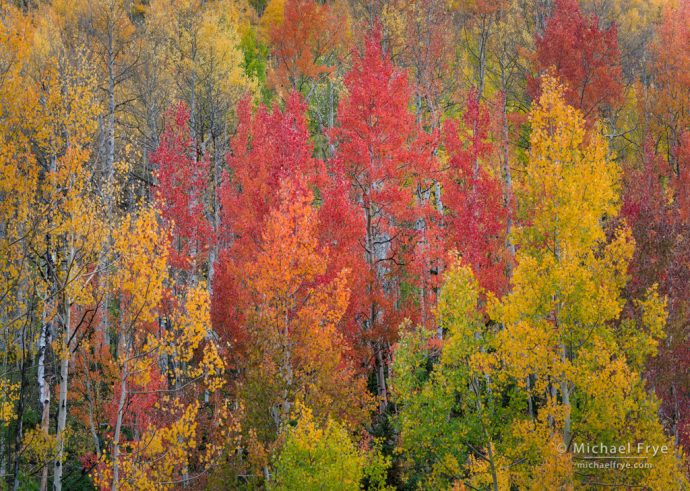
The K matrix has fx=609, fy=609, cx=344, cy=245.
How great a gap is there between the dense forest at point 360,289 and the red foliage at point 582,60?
73mm

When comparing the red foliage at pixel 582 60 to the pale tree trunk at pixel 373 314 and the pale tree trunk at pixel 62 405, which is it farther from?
the pale tree trunk at pixel 62 405

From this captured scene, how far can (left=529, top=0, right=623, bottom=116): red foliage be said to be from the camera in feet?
65.7

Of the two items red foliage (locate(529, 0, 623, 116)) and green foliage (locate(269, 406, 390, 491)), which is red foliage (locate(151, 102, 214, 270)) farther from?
red foliage (locate(529, 0, 623, 116))

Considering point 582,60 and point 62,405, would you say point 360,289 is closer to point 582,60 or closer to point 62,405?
point 62,405

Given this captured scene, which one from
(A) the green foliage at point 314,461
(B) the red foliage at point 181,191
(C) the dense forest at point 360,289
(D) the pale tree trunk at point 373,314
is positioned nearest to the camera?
(C) the dense forest at point 360,289

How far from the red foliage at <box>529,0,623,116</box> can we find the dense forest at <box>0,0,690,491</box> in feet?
0.24

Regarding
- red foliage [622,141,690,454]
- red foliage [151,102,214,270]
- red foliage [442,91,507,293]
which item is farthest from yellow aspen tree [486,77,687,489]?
red foliage [151,102,214,270]

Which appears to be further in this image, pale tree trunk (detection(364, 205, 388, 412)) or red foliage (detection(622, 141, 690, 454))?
pale tree trunk (detection(364, 205, 388, 412))

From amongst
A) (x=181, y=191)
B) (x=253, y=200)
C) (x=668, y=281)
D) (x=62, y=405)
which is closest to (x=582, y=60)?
(x=668, y=281)

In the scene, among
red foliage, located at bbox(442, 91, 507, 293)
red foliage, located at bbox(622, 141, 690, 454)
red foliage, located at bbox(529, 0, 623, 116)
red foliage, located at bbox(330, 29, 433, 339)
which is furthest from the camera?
red foliage, located at bbox(529, 0, 623, 116)

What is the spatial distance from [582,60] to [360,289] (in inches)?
432

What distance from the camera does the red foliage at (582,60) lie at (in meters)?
20.0

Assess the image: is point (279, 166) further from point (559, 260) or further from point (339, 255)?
point (559, 260)

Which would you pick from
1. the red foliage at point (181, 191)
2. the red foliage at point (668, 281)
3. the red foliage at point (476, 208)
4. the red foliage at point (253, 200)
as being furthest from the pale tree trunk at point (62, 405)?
the red foliage at point (668, 281)
